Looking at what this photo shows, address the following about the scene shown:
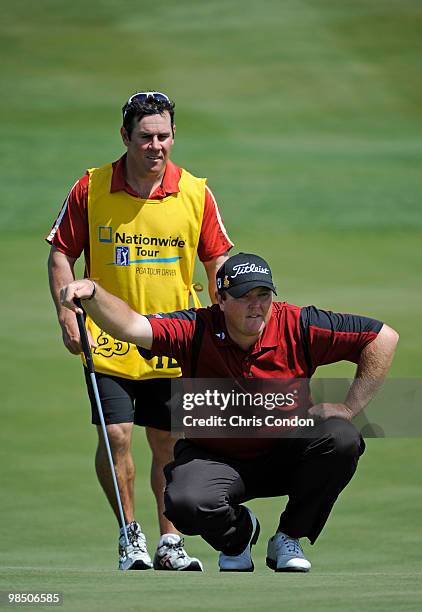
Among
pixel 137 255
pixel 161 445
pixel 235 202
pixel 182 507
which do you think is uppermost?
pixel 235 202

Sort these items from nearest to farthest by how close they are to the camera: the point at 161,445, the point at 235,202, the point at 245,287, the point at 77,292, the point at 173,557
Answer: the point at 77,292 < the point at 245,287 < the point at 173,557 < the point at 161,445 < the point at 235,202

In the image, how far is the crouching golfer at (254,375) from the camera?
5609 mm

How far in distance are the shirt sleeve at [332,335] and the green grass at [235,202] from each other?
836mm

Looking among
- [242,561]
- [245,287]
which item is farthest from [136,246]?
[242,561]

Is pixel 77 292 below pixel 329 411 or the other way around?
the other way around

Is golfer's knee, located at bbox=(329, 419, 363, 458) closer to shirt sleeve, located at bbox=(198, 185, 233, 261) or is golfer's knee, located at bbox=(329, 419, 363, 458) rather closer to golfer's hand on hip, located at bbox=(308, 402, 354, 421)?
golfer's hand on hip, located at bbox=(308, 402, 354, 421)

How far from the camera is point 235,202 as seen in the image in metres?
14.1

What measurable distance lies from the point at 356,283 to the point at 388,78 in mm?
6790

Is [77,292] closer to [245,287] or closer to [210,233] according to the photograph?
[245,287]

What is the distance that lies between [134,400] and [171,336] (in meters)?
0.99

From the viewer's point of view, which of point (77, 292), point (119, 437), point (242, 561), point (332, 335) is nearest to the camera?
point (77, 292)

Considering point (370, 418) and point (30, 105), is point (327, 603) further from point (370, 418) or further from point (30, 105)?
point (30, 105)

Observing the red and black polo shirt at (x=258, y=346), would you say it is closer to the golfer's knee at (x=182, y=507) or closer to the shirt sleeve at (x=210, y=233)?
the golfer's knee at (x=182, y=507)

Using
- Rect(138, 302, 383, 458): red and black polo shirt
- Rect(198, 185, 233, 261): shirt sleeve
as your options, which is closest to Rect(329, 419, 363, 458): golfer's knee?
Rect(138, 302, 383, 458): red and black polo shirt
